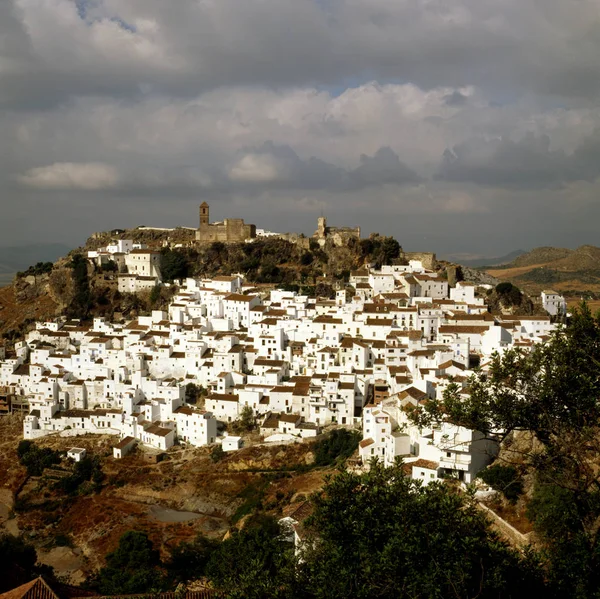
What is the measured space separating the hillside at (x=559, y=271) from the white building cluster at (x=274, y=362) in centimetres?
2960

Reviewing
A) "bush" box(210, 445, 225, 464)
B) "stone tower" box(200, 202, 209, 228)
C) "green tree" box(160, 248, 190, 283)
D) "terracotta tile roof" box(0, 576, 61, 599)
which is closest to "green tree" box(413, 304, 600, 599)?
"terracotta tile roof" box(0, 576, 61, 599)

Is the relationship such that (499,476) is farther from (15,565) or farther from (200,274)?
(200,274)

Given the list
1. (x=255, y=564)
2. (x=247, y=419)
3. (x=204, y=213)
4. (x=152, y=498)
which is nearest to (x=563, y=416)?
(x=255, y=564)

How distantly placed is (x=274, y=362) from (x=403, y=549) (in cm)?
2483

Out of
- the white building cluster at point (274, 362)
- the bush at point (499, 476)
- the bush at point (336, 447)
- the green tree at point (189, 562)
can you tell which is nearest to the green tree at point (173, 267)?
the white building cluster at point (274, 362)

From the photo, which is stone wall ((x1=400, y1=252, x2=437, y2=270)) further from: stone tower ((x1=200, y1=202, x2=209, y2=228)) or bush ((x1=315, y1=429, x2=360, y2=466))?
bush ((x1=315, y1=429, x2=360, y2=466))

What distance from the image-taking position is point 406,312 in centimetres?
3616

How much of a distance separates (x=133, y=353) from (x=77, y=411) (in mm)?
4585

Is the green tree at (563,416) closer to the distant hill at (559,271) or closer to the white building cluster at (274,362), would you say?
the white building cluster at (274,362)

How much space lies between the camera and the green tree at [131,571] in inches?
650

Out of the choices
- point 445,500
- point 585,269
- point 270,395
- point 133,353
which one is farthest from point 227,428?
point 585,269

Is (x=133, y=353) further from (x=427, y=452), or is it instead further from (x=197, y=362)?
(x=427, y=452)

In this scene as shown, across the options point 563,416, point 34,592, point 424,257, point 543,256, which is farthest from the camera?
point 543,256

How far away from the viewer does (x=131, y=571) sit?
18.6 m
